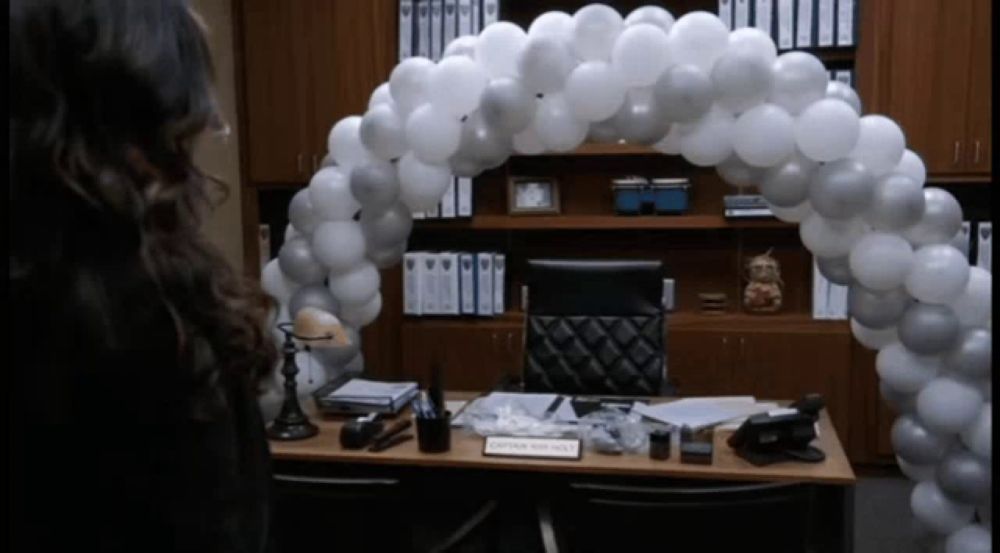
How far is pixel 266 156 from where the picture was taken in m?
4.05

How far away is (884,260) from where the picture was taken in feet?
8.16

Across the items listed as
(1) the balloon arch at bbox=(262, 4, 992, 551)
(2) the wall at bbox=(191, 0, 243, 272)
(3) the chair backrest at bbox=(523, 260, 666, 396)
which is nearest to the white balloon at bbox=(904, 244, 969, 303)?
(1) the balloon arch at bbox=(262, 4, 992, 551)

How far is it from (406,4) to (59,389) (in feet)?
11.3

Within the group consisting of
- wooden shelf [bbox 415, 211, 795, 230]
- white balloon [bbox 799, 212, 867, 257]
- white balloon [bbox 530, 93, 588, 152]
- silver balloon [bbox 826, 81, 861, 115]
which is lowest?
white balloon [bbox 799, 212, 867, 257]

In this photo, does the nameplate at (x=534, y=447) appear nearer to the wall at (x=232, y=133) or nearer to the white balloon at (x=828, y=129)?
the white balloon at (x=828, y=129)

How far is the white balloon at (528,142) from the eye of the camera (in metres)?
2.78

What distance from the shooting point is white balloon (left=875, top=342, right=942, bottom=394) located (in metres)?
2.55

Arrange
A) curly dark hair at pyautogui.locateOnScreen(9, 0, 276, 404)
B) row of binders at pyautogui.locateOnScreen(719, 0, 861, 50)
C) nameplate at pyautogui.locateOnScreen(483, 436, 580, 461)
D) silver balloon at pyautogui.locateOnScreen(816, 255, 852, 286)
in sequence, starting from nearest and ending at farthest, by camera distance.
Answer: curly dark hair at pyautogui.locateOnScreen(9, 0, 276, 404) < nameplate at pyautogui.locateOnScreen(483, 436, 580, 461) < silver balloon at pyautogui.locateOnScreen(816, 255, 852, 286) < row of binders at pyautogui.locateOnScreen(719, 0, 861, 50)

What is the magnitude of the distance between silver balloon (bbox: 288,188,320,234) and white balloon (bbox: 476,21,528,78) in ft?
2.44

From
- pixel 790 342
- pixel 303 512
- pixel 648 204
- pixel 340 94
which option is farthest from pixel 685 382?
→ pixel 303 512

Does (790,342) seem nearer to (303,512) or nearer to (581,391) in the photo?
(581,391)

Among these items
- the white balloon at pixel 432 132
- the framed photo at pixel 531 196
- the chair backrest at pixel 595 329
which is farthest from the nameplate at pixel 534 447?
the framed photo at pixel 531 196

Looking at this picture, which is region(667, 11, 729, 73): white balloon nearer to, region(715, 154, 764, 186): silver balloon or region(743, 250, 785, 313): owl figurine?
region(715, 154, 764, 186): silver balloon

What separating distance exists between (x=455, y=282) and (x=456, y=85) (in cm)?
135
